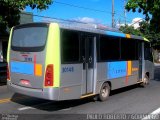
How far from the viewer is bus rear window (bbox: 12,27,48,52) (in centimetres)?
928

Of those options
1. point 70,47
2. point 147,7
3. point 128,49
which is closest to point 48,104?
point 70,47

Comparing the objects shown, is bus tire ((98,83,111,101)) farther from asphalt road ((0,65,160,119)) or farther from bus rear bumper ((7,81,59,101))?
bus rear bumper ((7,81,59,101))

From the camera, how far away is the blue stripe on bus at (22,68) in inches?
371

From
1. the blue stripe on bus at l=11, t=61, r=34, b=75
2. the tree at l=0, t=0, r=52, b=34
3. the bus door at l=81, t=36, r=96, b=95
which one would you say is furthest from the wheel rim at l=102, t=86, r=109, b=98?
the tree at l=0, t=0, r=52, b=34

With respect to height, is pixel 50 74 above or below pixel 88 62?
below

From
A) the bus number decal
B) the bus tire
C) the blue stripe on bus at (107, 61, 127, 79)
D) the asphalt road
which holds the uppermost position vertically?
the bus number decal

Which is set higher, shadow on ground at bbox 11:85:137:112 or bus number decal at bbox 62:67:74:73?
bus number decal at bbox 62:67:74:73

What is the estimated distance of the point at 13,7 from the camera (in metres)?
16.4

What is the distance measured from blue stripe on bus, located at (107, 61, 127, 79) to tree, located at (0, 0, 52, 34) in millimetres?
6200

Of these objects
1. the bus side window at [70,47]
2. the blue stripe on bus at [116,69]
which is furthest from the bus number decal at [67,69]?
the blue stripe on bus at [116,69]

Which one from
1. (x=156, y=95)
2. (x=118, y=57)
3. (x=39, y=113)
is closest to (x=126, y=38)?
(x=118, y=57)

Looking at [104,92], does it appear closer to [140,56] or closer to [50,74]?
[50,74]

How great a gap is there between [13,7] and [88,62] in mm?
7550

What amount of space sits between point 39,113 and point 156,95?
5904 millimetres
